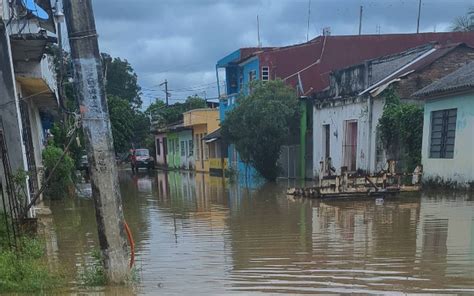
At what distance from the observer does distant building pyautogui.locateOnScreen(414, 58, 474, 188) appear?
646 inches

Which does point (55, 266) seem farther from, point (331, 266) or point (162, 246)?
point (331, 266)

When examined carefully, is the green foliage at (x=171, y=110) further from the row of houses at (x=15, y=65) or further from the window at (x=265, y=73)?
the row of houses at (x=15, y=65)

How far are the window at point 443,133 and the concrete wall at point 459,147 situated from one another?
0.15 m

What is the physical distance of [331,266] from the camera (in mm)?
7129

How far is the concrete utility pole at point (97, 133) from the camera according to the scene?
5.51 m

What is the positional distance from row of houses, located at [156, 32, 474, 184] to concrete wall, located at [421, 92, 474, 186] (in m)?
0.03

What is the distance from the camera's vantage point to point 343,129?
23.8 metres

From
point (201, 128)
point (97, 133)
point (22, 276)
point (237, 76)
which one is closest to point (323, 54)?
point (237, 76)

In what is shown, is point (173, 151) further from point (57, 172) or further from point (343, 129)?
point (57, 172)

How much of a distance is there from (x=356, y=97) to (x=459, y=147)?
6.29 metres

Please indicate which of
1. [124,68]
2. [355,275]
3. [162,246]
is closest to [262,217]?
[162,246]

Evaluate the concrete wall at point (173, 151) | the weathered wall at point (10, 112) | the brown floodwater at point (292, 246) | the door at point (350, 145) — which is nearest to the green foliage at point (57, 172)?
the brown floodwater at point (292, 246)

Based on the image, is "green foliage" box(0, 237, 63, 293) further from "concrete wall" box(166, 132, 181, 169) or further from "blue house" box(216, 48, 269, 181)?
"concrete wall" box(166, 132, 181, 169)

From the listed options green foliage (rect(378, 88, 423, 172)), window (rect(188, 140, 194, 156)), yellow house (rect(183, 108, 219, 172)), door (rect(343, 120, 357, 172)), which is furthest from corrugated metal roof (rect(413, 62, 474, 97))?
window (rect(188, 140, 194, 156))
